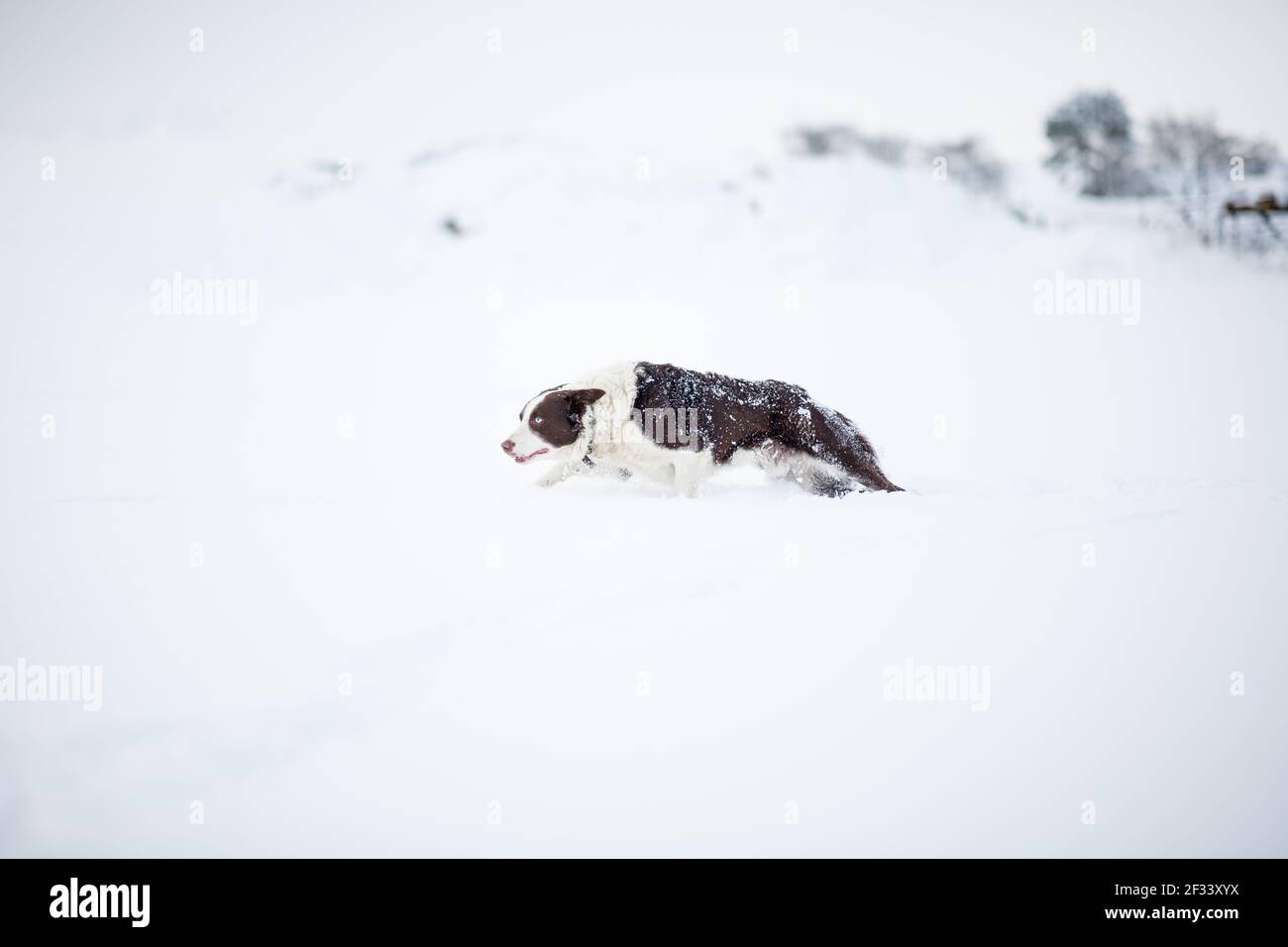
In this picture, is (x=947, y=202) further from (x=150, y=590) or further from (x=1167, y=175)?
(x=150, y=590)

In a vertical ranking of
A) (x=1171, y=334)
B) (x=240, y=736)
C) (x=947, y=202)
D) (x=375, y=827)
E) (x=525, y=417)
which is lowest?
(x=375, y=827)

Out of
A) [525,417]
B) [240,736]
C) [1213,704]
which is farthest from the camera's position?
[525,417]

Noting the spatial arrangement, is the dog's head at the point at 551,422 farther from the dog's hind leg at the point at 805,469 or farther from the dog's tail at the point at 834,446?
the dog's tail at the point at 834,446

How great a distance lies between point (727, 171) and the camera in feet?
80.8

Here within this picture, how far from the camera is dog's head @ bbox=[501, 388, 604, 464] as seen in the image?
6074 mm

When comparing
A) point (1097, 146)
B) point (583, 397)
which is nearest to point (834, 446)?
point (583, 397)

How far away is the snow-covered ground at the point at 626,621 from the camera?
9.33ft

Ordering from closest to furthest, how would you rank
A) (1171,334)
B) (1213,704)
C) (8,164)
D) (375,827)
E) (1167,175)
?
1. (375,827)
2. (1213,704)
3. (1171,334)
4. (8,164)
5. (1167,175)

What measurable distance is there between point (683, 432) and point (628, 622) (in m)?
2.40

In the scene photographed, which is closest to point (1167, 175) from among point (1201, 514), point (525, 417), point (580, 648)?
point (1201, 514)

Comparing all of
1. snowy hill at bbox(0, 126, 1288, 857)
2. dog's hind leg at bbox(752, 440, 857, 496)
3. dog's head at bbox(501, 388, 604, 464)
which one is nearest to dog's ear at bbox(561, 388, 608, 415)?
dog's head at bbox(501, 388, 604, 464)

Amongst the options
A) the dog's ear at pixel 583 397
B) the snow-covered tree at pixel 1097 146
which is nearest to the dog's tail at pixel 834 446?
the dog's ear at pixel 583 397

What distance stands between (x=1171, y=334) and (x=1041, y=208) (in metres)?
13.4

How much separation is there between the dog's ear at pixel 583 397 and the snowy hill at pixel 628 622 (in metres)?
0.65
